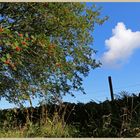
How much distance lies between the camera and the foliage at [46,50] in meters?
16.2

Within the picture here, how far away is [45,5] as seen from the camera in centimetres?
1628

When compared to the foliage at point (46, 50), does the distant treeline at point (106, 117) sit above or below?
below

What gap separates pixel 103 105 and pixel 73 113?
0.96 metres

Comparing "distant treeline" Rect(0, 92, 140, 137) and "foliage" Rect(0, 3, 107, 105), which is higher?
"foliage" Rect(0, 3, 107, 105)

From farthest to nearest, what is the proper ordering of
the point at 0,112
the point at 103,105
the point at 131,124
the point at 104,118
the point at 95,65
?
the point at 95,65
the point at 0,112
the point at 103,105
the point at 104,118
the point at 131,124

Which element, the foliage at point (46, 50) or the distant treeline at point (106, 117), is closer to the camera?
the distant treeline at point (106, 117)

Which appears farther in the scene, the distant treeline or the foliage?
the foliage

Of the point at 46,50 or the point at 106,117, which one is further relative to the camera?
the point at 46,50

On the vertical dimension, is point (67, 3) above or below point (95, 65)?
above

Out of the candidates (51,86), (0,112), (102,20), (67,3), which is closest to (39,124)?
(0,112)

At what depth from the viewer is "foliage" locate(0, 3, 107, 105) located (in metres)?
16.2

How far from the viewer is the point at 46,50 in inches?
591

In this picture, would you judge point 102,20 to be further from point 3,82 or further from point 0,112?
point 0,112

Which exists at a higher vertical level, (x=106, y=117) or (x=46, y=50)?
(x=46, y=50)
